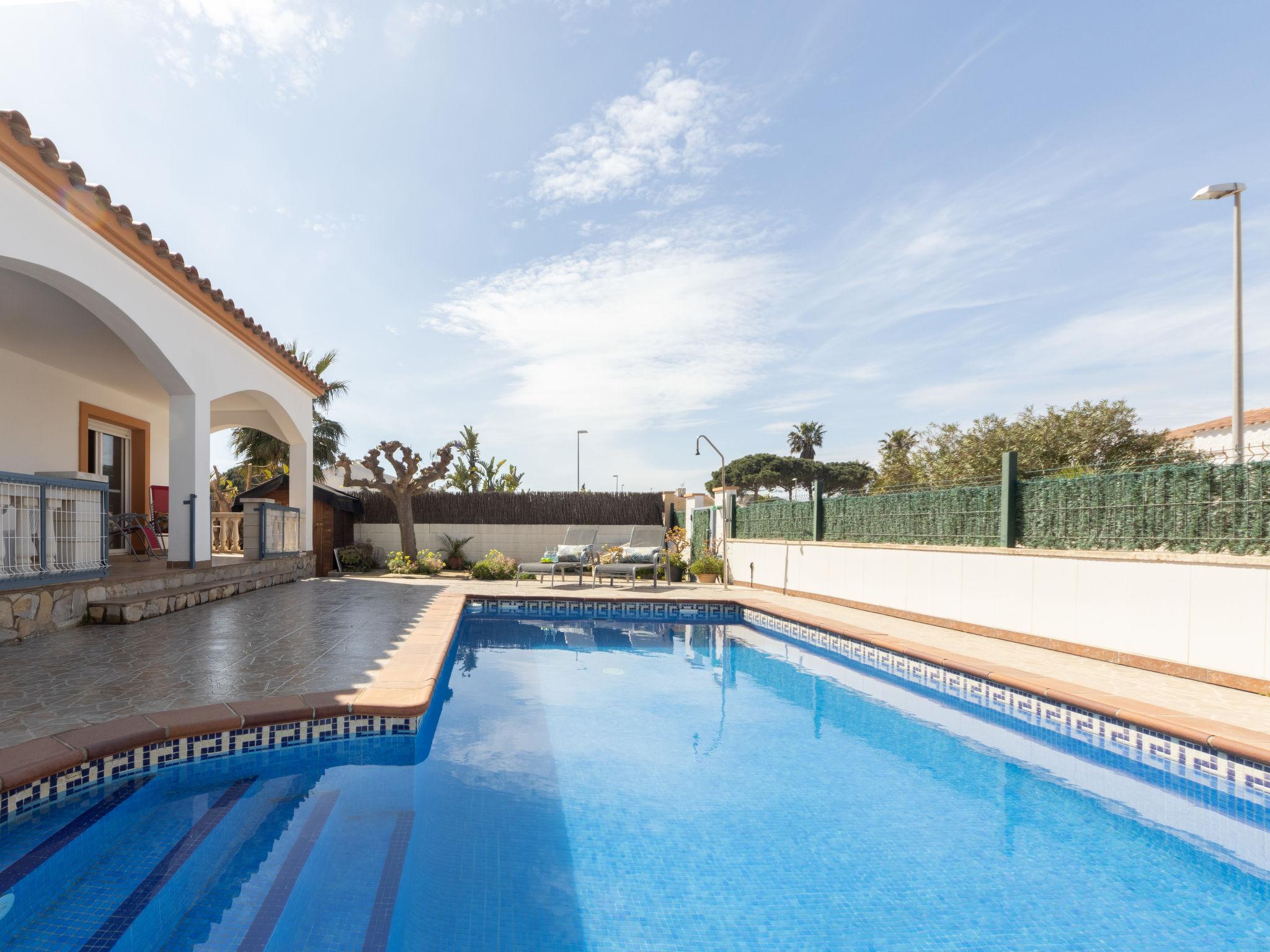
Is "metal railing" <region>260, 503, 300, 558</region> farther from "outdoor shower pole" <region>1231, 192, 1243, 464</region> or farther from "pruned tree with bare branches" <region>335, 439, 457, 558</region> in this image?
"outdoor shower pole" <region>1231, 192, 1243, 464</region>

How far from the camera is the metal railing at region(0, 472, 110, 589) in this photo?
595 cm

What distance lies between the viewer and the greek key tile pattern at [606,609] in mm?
11469

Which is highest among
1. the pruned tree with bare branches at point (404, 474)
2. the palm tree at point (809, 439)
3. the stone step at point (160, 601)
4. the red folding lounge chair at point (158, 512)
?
the palm tree at point (809, 439)

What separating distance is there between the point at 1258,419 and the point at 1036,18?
835 inches

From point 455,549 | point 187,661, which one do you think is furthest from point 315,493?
point 187,661

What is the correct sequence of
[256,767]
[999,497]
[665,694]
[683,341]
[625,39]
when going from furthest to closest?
[683,341], [625,39], [999,497], [665,694], [256,767]

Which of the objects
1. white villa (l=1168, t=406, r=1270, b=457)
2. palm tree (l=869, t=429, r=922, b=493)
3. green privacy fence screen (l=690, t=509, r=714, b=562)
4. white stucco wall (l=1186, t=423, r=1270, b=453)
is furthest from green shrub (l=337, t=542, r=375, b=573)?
white stucco wall (l=1186, t=423, r=1270, b=453)

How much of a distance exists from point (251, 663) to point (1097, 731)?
23.7ft

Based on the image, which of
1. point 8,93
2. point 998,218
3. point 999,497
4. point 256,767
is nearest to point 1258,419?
point 998,218

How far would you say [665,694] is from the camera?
22.0 feet

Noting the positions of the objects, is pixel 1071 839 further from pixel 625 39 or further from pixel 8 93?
pixel 8 93

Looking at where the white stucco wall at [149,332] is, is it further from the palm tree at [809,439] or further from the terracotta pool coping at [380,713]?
the palm tree at [809,439]

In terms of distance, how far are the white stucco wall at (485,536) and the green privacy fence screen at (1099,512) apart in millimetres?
9733

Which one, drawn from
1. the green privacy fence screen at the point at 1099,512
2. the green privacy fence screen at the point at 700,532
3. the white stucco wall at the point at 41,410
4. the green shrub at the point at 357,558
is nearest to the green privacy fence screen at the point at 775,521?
the green privacy fence screen at the point at 700,532
